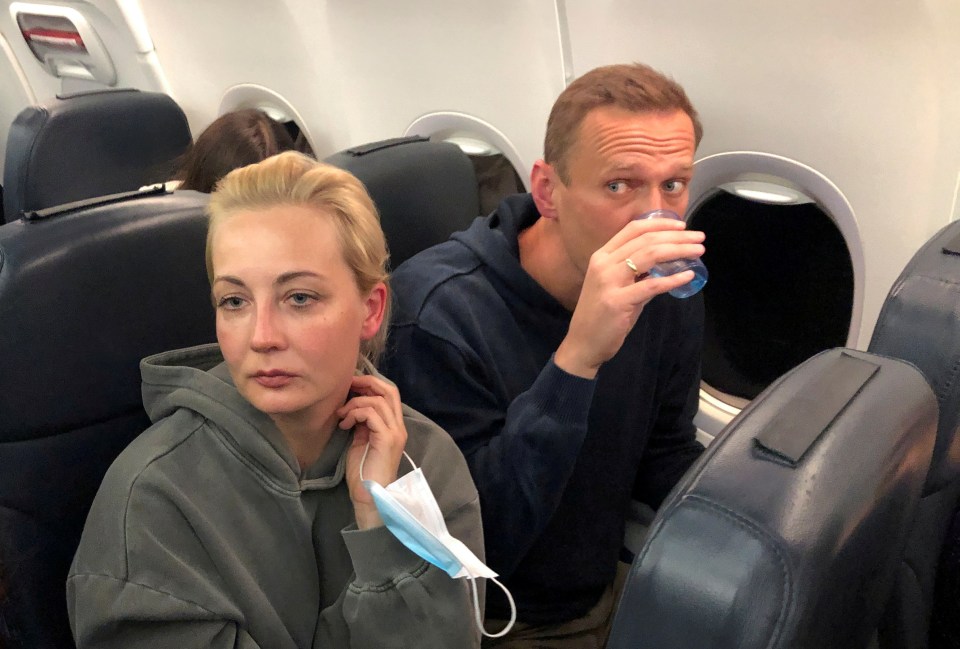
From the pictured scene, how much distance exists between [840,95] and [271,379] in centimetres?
124

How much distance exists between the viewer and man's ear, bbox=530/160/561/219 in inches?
56.4

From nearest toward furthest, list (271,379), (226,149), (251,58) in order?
(271,379)
(226,149)
(251,58)

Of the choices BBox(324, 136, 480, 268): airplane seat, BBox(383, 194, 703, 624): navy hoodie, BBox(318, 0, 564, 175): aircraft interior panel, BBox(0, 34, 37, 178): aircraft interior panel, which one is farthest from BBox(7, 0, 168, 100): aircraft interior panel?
BBox(383, 194, 703, 624): navy hoodie

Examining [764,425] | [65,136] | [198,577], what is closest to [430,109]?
[65,136]

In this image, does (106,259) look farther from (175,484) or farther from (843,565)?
(843,565)

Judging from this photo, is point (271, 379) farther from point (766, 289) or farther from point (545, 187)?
point (766, 289)

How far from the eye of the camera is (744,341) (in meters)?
2.23

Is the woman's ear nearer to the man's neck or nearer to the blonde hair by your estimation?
the blonde hair

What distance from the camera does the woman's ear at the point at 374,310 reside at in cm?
120

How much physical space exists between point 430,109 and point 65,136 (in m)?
1.11

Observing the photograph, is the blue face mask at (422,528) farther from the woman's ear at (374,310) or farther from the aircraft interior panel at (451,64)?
the aircraft interior panel at (451,64)

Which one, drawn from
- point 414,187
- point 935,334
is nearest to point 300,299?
point 414,187

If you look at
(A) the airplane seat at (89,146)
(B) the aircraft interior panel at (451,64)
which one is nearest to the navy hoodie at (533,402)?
(B) the aircraft interior panel at (451,64)

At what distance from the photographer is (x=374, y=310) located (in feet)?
4.02
